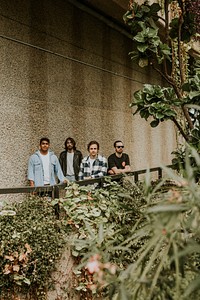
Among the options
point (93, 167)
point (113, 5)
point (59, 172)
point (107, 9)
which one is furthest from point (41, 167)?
point (107, 9)

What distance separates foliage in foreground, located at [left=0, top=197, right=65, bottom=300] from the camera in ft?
15.5


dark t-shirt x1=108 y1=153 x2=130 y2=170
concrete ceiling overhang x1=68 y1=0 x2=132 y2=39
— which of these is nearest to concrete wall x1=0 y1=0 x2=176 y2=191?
concrete ceiling overhang x1=68 y1=0 x2=132 y2=39

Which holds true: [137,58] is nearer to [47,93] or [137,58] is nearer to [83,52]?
[47,93]

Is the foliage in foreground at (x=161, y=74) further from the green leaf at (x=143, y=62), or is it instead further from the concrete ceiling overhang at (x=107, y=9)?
the concrete ceiling overhang at (x=107, y=9)

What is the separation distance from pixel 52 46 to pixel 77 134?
1.70 meters

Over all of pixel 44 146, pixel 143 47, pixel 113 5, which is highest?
pixel 113 5

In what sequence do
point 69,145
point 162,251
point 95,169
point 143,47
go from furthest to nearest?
1. point 69,145
2. point 95,169
3. point 143,47
4. point 162,251

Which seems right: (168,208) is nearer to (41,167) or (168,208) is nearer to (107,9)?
(41,167)

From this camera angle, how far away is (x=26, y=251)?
15.7ft

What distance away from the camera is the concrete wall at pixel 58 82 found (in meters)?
7.83

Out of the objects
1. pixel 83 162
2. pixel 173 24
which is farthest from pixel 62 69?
pixel 173 24

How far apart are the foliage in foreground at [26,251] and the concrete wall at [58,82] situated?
2.71 metres

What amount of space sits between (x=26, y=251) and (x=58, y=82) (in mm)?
4827

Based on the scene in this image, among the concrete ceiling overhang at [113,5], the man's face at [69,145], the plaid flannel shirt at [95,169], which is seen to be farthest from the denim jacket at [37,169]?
the concrete ceiling overhang at [113,5]
